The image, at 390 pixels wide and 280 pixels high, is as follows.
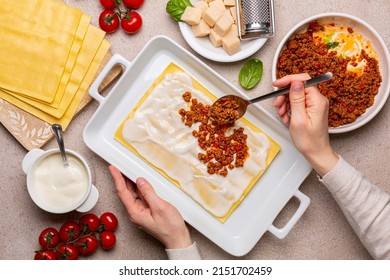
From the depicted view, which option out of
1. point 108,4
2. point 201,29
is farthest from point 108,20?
point 201,29

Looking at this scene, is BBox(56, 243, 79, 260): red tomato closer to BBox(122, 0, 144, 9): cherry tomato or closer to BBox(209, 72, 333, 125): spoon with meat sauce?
BBox(209, 72, 333, 125): spoon with meat sauce

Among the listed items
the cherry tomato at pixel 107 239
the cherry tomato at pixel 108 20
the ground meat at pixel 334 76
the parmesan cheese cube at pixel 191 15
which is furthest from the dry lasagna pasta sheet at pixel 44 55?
the ground meat at pixel 334 76

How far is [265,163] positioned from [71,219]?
0.67 meters

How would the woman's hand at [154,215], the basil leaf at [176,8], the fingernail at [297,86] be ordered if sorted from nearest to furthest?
the fingernail at [297,86]
the woman's hand at [154,215]
the basil leaf at [176,8]

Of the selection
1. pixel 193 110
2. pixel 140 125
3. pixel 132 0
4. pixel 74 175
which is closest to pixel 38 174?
pixel 74 175

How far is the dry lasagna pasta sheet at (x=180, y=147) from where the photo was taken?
1802 millimetres

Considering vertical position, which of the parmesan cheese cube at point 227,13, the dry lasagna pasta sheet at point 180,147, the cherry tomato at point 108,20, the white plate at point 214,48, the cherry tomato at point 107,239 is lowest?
the cherry tomato at point 107,239

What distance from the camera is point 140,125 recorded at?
1.81 meters

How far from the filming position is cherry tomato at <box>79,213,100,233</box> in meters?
1.77

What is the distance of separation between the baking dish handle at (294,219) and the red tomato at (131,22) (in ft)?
2.49

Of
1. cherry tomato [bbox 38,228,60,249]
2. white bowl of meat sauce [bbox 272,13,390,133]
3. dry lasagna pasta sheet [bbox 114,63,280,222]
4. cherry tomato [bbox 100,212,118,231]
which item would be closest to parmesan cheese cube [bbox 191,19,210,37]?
dry lasagna pasta sheet [bbox 114,63,280,222]

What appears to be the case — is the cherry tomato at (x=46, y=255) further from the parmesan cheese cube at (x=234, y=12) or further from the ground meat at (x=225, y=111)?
the parmesan cheese cube at (x=234, y=12)

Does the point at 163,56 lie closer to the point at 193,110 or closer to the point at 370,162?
the point at 193,110

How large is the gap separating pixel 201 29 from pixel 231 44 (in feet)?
0.36
